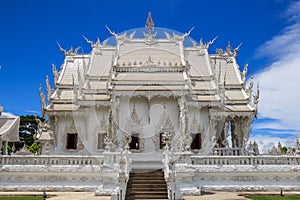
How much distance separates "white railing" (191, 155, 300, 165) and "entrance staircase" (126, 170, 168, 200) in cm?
197

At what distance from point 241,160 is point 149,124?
Answer: 5829 millimetres

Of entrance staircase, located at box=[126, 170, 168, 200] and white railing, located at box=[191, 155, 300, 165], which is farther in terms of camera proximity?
white railing, located at box=[191, 155, 300, 165]

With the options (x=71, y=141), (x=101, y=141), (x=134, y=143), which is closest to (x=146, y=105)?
(x=134, y=143)

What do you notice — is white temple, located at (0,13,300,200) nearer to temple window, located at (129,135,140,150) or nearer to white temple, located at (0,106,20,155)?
temple window, located at (129,135,140,150)

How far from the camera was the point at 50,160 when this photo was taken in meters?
13.1

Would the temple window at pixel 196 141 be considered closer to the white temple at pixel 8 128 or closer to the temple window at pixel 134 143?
the temple window at pixel 134 143

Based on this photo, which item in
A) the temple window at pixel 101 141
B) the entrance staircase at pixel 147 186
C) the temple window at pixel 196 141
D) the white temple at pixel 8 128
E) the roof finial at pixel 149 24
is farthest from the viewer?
the roof finial at pixel 149 24

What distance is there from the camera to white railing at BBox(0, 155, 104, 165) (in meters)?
13.0

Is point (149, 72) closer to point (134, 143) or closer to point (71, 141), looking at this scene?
point (134, 143)

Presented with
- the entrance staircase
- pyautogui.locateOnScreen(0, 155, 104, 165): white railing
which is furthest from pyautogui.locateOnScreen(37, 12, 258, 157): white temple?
the entrance staircase

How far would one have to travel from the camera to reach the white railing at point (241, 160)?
1305cm

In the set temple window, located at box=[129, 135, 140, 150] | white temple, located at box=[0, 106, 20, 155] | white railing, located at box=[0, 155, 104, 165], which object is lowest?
white railing, located at box=[0, 155, 104, 165]

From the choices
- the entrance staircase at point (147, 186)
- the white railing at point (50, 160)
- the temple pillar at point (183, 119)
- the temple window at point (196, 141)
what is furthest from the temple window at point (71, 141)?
the entrance staircase at point (147, 186)

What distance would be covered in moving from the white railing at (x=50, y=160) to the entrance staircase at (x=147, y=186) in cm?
220
